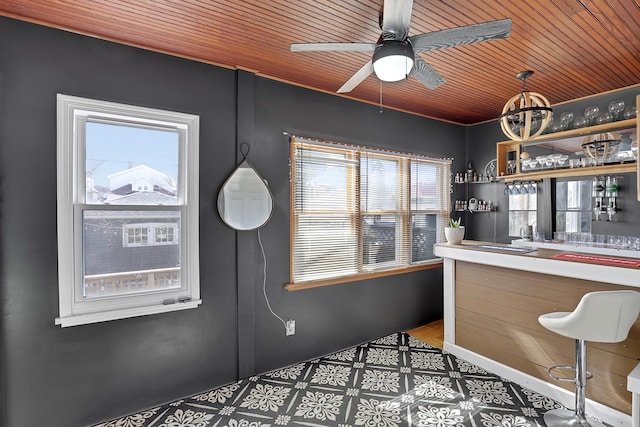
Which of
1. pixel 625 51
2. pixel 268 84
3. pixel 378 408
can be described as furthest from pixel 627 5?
pixel 378 408

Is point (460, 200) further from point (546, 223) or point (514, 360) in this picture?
point (514, 360)

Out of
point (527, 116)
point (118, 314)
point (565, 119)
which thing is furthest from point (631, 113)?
point (118, 314)

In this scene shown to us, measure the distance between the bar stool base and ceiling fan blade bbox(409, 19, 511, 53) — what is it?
2.41 meters

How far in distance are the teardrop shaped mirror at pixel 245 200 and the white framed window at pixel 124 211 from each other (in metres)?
0.24

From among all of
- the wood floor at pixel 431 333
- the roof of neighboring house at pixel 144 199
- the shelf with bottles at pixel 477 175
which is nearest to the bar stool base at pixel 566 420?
the wood floor at pixel 431 333

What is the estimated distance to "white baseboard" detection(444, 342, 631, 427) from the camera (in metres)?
2.23

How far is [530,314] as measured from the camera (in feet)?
8.89

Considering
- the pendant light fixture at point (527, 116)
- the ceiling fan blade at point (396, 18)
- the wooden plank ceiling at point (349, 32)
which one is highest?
the wooden plank ceiling at point (349, 32)

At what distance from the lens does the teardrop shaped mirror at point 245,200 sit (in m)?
2.73

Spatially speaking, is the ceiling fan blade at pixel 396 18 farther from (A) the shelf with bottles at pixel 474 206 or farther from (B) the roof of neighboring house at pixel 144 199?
(A) the shelf with bottles at pixel 474 206

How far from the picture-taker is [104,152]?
92.2 inches

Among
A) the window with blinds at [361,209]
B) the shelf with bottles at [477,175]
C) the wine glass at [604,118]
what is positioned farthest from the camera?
the shelf with bottles at [477,175]

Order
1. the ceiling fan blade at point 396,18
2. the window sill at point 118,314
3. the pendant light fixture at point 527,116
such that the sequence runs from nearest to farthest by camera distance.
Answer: the ceiling fan blade at point 396,18 → the window sill at point 118,314 → the pendant light fixture at point 527,116

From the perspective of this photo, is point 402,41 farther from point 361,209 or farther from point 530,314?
point 530,314
